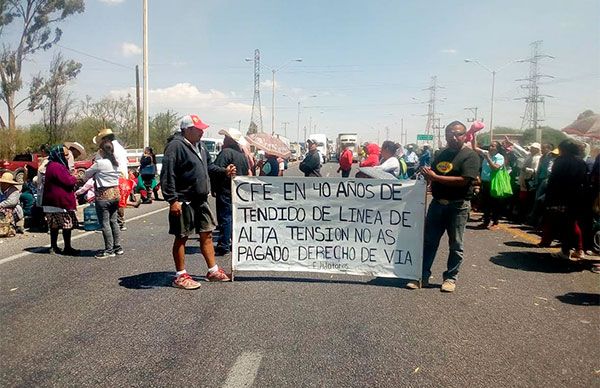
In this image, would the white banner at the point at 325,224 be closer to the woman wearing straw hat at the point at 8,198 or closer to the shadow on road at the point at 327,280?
the shadow on road at the point at 327,280

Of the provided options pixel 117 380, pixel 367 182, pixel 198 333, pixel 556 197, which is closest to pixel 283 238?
pixel 367 182

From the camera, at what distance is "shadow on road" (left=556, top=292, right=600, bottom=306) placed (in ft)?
19.3

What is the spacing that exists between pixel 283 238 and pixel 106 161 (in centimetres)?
332

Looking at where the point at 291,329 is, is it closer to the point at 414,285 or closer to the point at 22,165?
Answer: the point at 414,285

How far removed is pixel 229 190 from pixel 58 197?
8.78 feet

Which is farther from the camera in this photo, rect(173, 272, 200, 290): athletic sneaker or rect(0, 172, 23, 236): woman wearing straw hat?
rect(0, 172, 23, 236): woman wearing straw hat

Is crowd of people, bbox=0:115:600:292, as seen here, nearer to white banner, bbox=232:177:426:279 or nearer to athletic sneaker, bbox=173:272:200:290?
athletic sneaker, bbox=173:272:200:290

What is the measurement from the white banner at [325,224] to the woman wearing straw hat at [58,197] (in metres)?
3.18

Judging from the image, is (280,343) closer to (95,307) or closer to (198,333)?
(198,333)

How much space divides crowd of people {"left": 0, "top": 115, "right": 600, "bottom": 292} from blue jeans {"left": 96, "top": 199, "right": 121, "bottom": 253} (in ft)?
0.05

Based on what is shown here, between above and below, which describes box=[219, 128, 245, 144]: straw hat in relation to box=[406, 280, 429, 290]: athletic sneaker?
above

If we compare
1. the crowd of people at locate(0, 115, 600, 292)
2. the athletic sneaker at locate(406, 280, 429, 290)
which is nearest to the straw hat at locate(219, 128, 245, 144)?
the crowd of people at locate(0, 115, 600, 292)

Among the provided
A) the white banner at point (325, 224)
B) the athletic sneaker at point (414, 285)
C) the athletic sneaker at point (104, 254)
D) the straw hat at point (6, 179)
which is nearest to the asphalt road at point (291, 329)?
the athletic sneaker at point (414, 285)

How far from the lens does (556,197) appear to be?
25.9 feet
